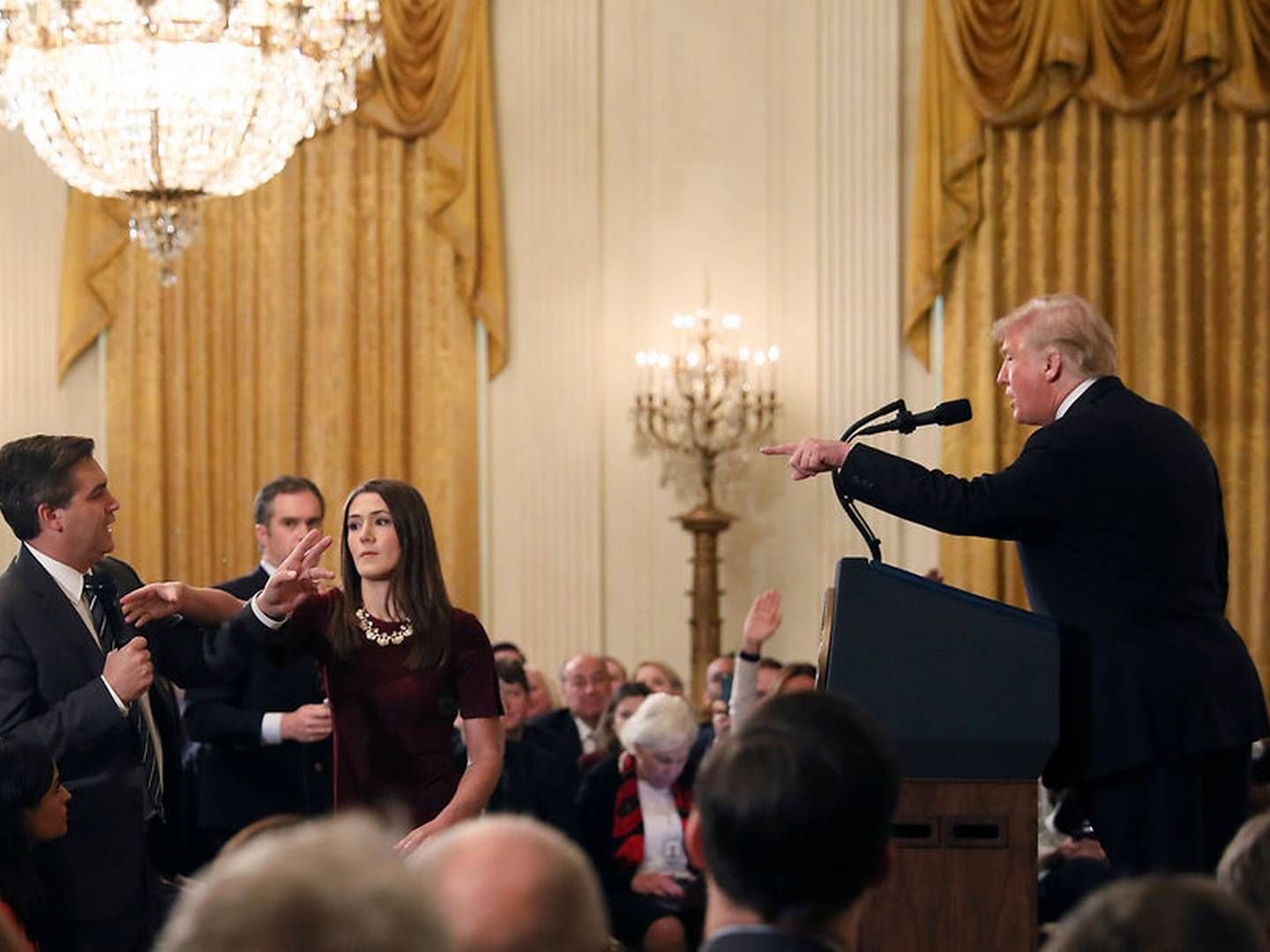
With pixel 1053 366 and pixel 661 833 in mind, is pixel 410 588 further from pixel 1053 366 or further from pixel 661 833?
pixel 661 833

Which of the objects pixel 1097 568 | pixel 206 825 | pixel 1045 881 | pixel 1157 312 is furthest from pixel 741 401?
pixel 1097 568

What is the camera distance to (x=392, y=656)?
4.61 meters

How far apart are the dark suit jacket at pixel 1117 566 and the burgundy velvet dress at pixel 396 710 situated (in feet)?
3.25

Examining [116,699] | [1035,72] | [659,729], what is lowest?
[659,729]

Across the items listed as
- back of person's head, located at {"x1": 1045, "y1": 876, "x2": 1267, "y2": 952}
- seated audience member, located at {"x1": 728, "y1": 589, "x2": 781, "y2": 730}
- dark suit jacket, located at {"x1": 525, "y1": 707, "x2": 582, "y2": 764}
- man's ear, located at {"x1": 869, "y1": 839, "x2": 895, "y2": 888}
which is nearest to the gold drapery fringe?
dark suit jacket, located at {"x1": 525, "y1": 707, "x2": 582, "y2": 764}

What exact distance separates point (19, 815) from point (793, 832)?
2532 millimetres

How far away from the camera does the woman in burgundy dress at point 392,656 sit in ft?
15.0

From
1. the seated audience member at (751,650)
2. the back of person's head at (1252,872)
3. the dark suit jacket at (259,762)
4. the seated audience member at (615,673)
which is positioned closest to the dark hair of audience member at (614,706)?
the seated audience member at (615,673)

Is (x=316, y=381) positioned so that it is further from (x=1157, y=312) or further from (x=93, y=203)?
(x=1157, y=312)

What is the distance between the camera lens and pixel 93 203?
1128cm

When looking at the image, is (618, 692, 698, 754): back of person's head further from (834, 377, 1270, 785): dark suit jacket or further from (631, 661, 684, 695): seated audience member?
(834, 377, 1270, 785): dark suit jacket

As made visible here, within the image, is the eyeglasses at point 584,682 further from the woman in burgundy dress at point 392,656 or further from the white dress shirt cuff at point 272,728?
the woman in burgundy dress at point 392,656

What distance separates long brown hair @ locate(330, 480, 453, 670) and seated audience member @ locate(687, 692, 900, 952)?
2.35 m

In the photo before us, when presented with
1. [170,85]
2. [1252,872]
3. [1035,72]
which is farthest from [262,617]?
[1035,72]
